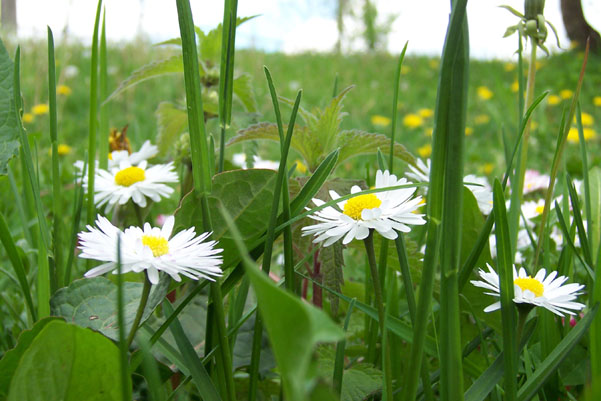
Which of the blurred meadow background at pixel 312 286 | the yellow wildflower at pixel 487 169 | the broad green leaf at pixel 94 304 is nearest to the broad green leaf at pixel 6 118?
the blurred meadow background at pixel 312 286

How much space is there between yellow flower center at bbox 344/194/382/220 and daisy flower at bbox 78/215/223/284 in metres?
0.12

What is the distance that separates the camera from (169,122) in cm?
75

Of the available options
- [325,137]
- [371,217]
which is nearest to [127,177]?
[325,137]

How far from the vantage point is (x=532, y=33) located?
56 cm

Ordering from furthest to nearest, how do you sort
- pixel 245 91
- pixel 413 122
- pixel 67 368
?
pixel 413 122, pixel 245 91, pixel 67 368

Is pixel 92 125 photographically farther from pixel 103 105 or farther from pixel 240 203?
pixel 240 203

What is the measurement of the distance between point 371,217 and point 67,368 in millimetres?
234

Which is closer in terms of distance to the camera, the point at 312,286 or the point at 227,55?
the point at 227,55

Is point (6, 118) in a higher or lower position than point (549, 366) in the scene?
higher

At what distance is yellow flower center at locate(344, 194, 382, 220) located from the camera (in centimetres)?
44

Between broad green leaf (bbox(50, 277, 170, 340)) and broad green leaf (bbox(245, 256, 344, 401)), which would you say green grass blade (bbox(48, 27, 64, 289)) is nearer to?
broad green leaf (bbox(50, 277, 170, 340))

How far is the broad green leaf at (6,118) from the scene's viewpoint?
533mm

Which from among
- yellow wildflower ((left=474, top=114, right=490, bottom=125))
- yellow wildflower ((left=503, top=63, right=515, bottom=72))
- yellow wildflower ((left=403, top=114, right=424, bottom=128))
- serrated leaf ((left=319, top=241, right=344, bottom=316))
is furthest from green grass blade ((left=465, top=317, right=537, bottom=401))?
yellow wildflower ((left=503, top=63, right=515, bottom=72))

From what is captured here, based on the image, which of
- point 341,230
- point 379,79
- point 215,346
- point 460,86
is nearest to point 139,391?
point 215,346
